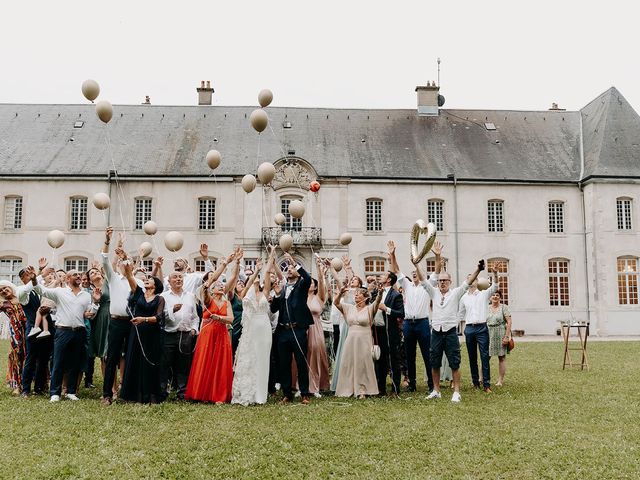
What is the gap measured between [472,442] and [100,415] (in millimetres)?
4465

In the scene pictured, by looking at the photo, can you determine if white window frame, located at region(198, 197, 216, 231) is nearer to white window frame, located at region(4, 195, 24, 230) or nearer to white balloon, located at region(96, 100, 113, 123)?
white window frame, located at region(4, 195, 24, 230)

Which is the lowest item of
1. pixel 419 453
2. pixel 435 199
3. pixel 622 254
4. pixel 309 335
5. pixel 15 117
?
pixel 419 453

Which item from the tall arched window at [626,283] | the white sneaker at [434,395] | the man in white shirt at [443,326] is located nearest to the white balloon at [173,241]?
the man in white shirt at [443,326]

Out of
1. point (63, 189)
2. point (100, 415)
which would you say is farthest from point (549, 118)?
point (100, 415)

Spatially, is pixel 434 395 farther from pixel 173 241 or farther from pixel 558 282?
pixel 558 282

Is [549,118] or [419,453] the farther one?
[549,118]

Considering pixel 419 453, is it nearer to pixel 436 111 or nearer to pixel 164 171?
pixel 164 171

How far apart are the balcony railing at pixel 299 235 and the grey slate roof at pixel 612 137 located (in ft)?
43.5

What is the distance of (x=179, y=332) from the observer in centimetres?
873

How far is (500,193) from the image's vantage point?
27562 millimetres

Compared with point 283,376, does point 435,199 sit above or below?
above

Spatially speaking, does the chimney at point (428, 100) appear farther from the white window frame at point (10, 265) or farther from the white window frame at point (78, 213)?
the white window frame at point (10, 265)

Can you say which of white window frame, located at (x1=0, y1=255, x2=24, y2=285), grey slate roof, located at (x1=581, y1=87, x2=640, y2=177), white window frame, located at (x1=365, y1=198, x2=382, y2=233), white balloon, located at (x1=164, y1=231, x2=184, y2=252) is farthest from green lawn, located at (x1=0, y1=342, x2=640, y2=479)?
grey slate roof, located at (x1=581, y1=87, x2=640, y2=177)

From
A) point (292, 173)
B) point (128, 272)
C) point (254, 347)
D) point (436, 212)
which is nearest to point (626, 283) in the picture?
point (436, 212)
